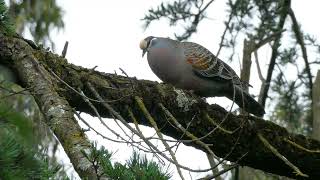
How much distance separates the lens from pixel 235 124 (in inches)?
144

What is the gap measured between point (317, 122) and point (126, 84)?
1.80m

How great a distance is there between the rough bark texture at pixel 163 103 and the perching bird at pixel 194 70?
19.7 inches

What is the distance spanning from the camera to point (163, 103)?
11.4ft

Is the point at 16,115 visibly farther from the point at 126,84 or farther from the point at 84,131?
the point at 126,84

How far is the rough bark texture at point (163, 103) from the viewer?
296cm

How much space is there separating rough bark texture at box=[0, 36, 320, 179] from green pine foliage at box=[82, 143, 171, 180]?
632 millimetres

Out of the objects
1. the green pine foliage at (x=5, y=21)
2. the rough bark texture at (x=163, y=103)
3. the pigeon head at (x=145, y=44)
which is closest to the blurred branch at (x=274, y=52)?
the pigeon head at (x=145, y=44)

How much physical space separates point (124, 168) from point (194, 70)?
2390 mm

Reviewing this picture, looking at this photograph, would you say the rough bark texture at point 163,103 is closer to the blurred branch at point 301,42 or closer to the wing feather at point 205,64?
the wing feather at point 205,64

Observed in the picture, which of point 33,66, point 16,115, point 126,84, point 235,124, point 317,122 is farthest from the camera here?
point 317,122

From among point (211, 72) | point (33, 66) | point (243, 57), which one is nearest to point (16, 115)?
point (33, 66)

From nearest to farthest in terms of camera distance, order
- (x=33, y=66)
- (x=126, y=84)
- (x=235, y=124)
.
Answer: (x=33, y=66) → (x=126, y=84) → (x=235, y=124)

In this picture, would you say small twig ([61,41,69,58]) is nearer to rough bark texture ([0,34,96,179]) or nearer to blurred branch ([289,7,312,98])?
rough bark texture ([0,34,96,179])

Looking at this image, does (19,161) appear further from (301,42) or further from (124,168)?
(301,42)
